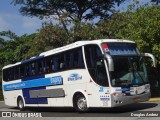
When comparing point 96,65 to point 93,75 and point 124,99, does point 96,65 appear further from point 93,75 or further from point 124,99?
point 124,99

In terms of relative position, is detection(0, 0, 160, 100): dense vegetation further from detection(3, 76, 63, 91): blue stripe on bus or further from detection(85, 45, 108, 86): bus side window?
detection(85, 45, 108, 86): bus side window

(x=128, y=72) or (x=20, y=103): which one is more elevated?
(x=128, y=72)

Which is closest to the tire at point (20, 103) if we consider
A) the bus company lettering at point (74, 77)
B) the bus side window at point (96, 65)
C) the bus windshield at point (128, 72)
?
the bus company lettering at point (74, 77)

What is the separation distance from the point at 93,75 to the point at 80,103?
5.61 ft

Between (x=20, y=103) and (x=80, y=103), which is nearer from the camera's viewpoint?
(x=80, y=103)

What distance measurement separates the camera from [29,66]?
21312 millimetres

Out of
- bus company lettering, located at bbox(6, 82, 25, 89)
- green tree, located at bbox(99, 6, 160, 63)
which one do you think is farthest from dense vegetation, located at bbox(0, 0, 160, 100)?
bus company lettering, located at bbox(6, 82, 25, 89)

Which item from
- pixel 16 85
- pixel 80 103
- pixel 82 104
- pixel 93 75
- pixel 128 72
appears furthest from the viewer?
pixel 16 85

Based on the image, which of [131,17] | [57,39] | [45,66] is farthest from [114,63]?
[57,39]

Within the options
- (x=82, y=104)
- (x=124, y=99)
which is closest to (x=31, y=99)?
(x=82, y=104)

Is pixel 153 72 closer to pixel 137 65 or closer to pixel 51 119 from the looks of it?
pixel 137 65

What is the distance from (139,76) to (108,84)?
161cm

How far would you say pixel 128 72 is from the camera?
15.6 meters

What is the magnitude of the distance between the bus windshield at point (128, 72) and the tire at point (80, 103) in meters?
2.08
